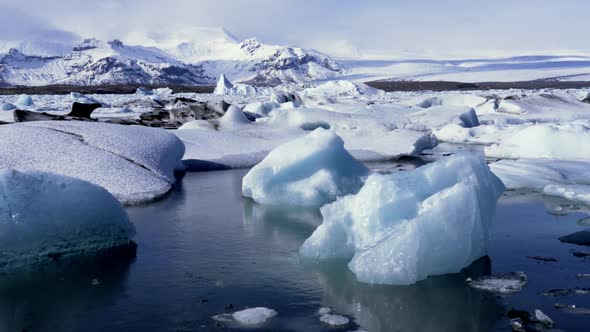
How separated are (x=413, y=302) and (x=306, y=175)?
289cm

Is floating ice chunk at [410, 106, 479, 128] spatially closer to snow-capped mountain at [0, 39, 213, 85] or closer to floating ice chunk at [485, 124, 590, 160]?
floating ice chunk at [485, 124, 590, 160]

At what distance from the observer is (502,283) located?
3.43 m

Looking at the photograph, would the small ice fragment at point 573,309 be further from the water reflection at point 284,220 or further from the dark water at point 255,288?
the water reflection at point 284,220

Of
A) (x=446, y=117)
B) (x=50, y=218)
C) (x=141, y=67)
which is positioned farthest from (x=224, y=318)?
(x=141, y=67)

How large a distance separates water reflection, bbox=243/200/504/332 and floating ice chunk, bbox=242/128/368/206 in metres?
1.99

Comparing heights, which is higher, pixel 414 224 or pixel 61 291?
pixel 414 224

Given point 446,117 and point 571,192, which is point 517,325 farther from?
point 446,117

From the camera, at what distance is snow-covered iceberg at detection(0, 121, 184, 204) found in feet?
19.9

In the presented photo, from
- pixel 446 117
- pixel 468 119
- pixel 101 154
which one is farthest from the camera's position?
pixel 446 117

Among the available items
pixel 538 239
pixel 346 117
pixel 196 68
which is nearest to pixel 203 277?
pixel 538 239

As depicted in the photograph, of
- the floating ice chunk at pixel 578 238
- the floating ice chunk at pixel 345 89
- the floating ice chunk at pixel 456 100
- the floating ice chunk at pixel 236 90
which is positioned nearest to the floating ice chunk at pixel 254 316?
the floating ice chunk at pixel 578 238

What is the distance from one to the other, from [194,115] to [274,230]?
11387 mm

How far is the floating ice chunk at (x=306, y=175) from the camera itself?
5871mm

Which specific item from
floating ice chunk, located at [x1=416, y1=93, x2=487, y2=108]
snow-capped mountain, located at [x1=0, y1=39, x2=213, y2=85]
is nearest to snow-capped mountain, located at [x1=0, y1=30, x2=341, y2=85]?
snow-capped mountain, located at [x1=0, y1=39, x2=213, y2=85]
